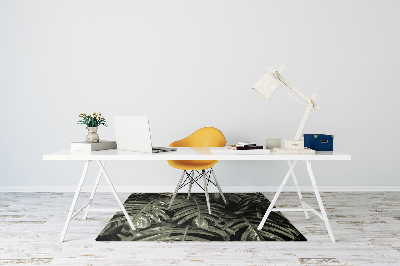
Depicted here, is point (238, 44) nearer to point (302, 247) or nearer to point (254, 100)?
point (254, 100)

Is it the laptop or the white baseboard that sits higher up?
the laptop

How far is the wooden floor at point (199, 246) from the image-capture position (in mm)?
1876

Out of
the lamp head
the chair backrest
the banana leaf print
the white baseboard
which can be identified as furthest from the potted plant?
the white baseboard

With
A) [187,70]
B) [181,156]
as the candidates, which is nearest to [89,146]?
[181,156]

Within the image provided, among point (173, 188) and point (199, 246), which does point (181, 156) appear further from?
point (173, 188)

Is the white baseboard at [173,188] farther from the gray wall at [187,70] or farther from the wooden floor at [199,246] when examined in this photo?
the wooden floor at [199,246]

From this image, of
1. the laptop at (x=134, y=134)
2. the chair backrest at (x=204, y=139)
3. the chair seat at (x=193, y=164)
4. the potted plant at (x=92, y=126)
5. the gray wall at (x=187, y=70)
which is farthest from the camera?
the gray wall at (x=187, y=70)

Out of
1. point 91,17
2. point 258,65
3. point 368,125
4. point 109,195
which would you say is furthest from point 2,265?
point 368,125

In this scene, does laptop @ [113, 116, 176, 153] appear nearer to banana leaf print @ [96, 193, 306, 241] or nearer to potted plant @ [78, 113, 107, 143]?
potted plant @ [78, 113, 107, 143]

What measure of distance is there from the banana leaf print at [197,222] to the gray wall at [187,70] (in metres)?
0.85

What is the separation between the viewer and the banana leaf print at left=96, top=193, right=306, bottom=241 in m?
2.25

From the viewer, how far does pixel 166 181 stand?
12.4 feet

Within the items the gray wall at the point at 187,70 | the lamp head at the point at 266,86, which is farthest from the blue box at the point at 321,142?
the gray wall at the point at 187,70

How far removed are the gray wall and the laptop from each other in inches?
61.4
